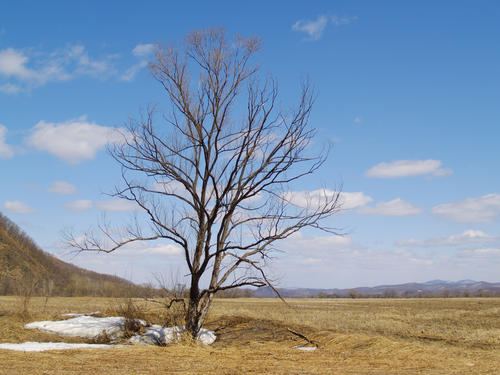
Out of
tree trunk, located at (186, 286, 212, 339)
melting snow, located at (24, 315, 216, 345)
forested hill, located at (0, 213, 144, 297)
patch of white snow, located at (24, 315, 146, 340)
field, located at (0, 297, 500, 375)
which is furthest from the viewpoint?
forested hill, located at (0, 213, 144, 297)

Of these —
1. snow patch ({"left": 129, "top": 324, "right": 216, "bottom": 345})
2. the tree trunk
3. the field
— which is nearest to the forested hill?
snow patch ({"left": 129, "top": 324, "right": 216, "bottom": 345})

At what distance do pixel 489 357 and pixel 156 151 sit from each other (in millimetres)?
9352

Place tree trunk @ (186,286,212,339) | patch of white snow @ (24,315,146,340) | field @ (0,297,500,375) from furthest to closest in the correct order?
patch of white snow @ (24,315,146,340) → tree trunk @ (186,286,212,339) → field @ (0,297,500,375)

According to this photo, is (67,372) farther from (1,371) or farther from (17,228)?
(17,228)

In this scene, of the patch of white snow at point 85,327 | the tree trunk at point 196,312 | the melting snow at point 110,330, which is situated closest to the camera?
the tree trunk at point 196,312

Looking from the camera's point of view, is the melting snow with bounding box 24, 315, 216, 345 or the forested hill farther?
the forested hill

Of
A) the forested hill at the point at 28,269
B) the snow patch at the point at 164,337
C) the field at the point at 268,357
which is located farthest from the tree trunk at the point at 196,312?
the forested hill at the point at 28,269

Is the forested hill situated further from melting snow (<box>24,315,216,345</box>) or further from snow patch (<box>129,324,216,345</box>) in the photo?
snow patch (<box>129,324,216,345</box>)

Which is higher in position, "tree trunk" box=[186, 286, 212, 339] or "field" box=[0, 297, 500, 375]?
"tree trunk" box=[186, 286, 212, 339]

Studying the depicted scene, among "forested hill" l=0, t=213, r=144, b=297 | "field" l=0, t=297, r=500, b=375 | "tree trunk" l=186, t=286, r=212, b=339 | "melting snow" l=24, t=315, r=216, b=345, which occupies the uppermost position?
"forested hill" l=0, t=213, r=144, b=297

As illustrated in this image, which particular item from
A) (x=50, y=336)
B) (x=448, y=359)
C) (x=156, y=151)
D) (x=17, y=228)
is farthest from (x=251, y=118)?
(x=17, y=228)

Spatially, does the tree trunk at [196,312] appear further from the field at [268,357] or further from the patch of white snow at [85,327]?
the patch of white snow at [85,327]

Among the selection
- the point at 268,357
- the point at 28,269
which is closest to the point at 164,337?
the point at 268,357

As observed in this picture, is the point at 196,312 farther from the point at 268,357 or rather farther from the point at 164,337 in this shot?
the point at 268,357
